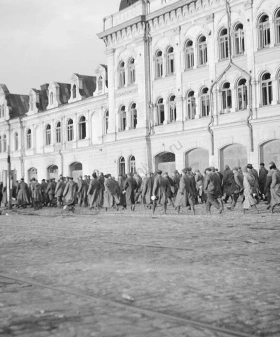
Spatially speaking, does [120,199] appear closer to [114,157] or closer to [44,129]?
[114,157]

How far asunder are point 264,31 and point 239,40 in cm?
176

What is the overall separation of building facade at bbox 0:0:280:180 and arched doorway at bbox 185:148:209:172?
63mm

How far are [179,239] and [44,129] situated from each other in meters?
40.2

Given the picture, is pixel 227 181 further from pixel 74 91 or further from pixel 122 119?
pixel 74 91

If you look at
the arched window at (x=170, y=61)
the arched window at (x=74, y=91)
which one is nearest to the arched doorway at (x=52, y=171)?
the arched window at (x=74, y=91)

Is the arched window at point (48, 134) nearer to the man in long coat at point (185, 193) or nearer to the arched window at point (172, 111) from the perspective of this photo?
the arched window at point (172, 111)

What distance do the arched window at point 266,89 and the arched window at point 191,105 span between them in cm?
523

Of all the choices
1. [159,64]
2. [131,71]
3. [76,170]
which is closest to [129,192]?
[159,64]

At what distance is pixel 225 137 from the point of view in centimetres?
3275

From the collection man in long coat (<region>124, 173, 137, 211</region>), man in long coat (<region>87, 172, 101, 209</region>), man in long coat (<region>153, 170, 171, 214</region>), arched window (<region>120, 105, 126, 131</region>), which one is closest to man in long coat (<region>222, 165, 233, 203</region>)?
man in long coat (<region>153, 170, 171, 214</region>)

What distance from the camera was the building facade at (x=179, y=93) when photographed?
31.2 m

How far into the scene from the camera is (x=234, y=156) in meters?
32.7

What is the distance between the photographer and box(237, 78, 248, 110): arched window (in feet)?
105

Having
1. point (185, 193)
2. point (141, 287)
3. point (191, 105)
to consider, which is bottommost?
point (141, 287)
